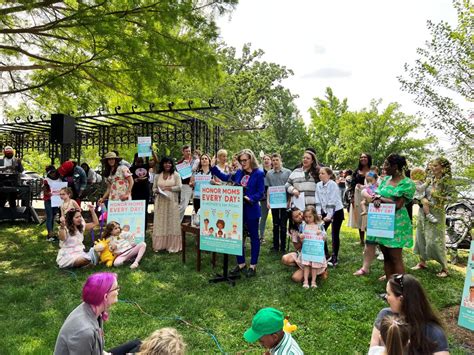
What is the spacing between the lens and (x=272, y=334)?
2.29 m

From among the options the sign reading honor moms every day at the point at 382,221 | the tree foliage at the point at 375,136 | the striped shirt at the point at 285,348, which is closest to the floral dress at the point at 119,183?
the sign reading honor moms every day at the point at 382,221

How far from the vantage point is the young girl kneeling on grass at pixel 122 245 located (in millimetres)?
6238

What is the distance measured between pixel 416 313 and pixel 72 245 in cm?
548

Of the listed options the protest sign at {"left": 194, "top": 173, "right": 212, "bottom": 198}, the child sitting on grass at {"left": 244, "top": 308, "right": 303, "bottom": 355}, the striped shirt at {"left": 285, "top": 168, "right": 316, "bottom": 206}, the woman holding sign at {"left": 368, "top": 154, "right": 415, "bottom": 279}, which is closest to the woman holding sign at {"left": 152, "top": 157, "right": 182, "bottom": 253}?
the protest sign at {"left": 194, "top": 173, "right": 212, "bottom": 198}

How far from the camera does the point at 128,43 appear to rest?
582cm

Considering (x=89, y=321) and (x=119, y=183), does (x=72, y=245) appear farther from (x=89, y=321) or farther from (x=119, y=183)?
(x=89, y=321)

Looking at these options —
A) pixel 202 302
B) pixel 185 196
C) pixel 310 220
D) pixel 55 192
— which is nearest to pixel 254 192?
pixel 310 220

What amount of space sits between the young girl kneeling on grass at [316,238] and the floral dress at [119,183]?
12.0ft

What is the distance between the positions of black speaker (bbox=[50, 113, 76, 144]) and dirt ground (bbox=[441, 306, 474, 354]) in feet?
26.9

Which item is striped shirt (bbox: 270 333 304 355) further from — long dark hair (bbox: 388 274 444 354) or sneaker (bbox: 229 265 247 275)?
sneaker (bbox: 229 265 247 275)

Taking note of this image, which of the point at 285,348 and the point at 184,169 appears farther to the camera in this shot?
the point at 184,169

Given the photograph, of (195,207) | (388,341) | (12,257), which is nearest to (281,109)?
(195,207)

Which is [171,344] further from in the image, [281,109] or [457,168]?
[281,109]

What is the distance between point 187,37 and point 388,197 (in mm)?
4508
